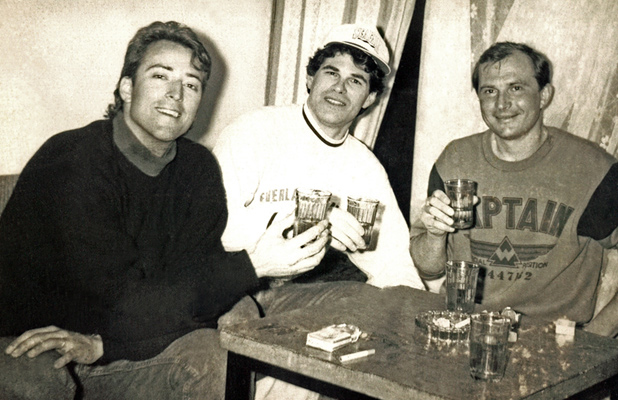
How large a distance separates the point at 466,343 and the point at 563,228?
1.22 meters

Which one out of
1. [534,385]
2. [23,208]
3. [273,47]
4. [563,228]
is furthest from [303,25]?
[534,385]

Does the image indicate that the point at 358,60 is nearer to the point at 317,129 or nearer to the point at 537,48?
the point at 317,129

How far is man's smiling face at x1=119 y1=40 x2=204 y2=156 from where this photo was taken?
227 cm

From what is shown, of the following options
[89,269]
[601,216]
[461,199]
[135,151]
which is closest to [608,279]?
[601,216]

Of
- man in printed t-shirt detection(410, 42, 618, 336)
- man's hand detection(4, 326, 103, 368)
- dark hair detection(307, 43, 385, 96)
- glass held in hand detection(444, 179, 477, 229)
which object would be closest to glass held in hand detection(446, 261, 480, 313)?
glass held in hand detection(444, 179, 477, 229)

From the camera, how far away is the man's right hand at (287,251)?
1.87m

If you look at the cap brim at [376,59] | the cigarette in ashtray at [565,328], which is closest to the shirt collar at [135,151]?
the cap brim at [376,59]

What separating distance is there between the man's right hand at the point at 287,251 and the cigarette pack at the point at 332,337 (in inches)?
10.9

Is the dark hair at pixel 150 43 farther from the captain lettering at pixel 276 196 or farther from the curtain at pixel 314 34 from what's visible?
the curtain at pixel 314 34

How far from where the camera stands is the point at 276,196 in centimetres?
274

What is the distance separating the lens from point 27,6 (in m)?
2.14

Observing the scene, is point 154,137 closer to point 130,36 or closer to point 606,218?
point 130,36

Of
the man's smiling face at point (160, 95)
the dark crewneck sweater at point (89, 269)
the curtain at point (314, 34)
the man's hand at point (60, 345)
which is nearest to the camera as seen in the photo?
the man's hand at point (60, 345)

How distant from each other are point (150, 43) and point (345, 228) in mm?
1014
